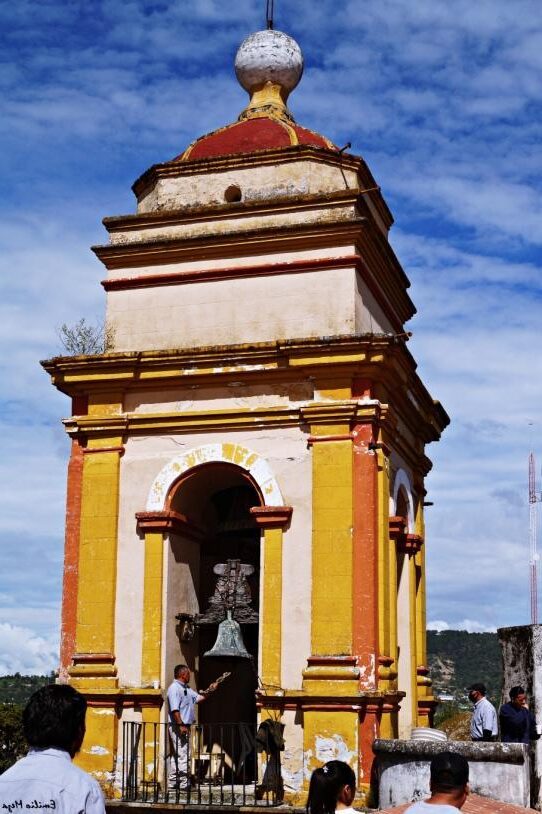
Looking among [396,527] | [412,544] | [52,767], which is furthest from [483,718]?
[52,767]

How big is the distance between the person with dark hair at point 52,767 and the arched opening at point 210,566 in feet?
30.5

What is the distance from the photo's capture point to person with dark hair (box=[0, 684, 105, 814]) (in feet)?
12.9

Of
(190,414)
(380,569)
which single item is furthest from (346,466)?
(190,414)

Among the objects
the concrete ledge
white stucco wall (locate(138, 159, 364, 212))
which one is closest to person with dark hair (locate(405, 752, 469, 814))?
the concrete ledge

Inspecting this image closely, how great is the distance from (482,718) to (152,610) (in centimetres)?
392

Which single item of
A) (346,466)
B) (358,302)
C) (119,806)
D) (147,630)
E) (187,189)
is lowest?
(119,806)

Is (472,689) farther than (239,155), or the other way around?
(239,155)

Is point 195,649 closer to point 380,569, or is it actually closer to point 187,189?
point 380,569

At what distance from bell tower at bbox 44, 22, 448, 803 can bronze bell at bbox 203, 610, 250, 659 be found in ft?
1.29

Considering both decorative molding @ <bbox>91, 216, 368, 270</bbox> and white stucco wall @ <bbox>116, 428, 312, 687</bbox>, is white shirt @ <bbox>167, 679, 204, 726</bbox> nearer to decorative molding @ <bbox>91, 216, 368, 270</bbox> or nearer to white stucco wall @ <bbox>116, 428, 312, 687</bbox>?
white stucco wall @ <bbox>116, 428, 312, 687</bbox>

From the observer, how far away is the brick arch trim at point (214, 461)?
43.5 ft

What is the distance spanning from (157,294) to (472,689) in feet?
20.3

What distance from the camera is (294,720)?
A: 12523 millimetres

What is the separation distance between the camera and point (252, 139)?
1586cm
